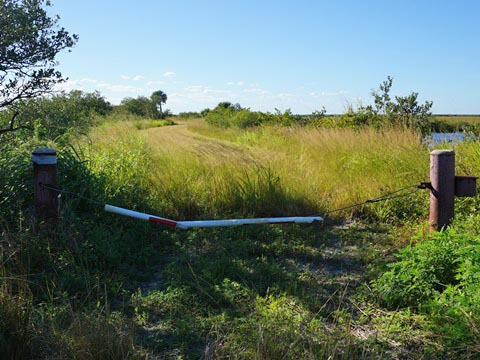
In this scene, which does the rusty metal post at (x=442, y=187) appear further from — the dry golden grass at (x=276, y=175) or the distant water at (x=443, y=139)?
the distant water at (x=443, y=139)

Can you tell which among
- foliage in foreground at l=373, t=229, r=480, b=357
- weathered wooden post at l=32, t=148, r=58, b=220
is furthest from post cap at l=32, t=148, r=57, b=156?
foliage in foreground at l=373, t=229, r=480, b=357

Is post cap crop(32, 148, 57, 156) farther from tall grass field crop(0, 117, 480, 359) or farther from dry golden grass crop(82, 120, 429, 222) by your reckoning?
dry golden grass crop(82, 120, 429, 222)

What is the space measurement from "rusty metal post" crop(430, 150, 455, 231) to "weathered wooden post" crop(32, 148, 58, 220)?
3.67 meters

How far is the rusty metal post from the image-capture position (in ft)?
15.1

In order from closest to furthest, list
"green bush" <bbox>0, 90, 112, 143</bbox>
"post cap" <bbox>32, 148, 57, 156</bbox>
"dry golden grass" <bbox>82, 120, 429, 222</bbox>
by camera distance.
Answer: "post cap" <bbox>32, 148, 57, 156</bbox> → "dry golden grass" <bbox>82, 120, 429, 222</bbox> → "green bush" <bbox>0, 90, 112, 143</bbox>

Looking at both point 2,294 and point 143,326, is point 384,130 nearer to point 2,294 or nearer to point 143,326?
point 143,326

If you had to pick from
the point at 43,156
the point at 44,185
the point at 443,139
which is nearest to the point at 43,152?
the point at 43,156

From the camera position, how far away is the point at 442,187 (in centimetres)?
466

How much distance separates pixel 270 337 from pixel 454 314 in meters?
1.20

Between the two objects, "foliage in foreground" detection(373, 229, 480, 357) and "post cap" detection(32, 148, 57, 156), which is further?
"post cap" detection(32, 148, 57, 156)

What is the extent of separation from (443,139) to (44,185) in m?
6.58

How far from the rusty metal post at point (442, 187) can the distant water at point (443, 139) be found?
142 inches

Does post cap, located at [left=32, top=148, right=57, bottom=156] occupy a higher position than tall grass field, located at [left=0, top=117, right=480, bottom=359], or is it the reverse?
post cap, located at [left=32, top=148, right=57, bottom=156]

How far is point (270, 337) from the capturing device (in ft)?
8.86
